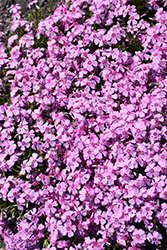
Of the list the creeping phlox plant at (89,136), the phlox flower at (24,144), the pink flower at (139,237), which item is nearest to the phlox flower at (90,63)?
the creeping phlox plant at (89,136)

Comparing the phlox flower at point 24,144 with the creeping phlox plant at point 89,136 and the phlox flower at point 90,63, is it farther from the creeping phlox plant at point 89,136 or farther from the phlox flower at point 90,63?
the phlox flower at point 90,63

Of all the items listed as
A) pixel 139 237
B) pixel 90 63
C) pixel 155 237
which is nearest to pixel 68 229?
pixel 139 237

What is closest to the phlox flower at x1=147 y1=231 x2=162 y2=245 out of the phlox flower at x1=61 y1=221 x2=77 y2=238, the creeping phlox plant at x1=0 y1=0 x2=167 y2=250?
the creeping phlox plant at x1=0 y1=0 x2=167 y2=250

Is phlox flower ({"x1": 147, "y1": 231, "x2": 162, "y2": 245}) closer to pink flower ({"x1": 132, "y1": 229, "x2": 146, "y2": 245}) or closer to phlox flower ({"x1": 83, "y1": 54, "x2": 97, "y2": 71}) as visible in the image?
pink flower ({"x1": 132, "y1": 229, "x2": 146, "y2": 245})

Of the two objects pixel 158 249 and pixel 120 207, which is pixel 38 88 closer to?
pixel 120 207

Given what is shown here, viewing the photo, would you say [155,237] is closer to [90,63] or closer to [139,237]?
[139,237]

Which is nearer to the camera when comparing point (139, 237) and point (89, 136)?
point (139, 237)

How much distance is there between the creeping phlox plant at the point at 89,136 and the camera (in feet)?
12.1

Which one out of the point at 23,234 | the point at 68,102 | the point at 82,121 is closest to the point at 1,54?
the point at 68,102

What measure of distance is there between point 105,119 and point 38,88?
117 cm

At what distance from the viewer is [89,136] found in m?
3.97

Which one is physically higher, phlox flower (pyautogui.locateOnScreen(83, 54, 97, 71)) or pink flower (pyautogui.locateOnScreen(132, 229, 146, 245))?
phlox flower (pyautogui.locateOnScreen(83, 54, 97, 71))

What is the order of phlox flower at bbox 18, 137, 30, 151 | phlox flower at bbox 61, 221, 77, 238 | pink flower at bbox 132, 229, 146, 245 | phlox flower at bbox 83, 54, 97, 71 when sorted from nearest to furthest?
pink flower at bbox 132, 229, 146, 245 → phlox flower at bbox 61, 221, 77, 238 → phlox flower at bbox 18, 137, 30, 151 → phlox flower at bbox 83, 54, 97, 71

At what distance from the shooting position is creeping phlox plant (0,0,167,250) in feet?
12.1
